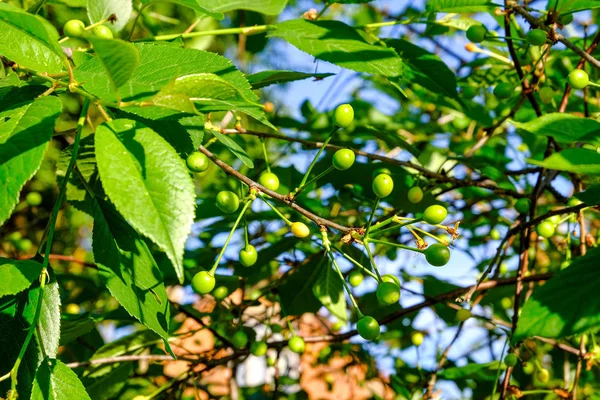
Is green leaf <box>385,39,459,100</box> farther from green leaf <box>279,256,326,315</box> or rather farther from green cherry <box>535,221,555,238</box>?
green leaf <box>279,256,326,315</box>

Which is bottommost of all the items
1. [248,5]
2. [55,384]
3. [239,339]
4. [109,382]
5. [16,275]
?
[109,382]

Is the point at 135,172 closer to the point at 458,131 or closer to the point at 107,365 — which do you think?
the point at 107,365

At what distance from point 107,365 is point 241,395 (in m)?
1.25

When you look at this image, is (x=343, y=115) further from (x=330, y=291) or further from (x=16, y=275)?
(x=330, y=291)

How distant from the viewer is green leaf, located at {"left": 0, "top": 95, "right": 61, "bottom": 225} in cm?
76

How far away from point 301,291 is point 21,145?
1.16 metres

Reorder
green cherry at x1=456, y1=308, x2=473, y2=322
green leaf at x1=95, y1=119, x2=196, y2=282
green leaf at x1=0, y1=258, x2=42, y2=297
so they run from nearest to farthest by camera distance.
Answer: green leaf at x1=95, y1=119, x2=196, y2=282
green leaf at x1=0, y1=258, x2=42, y2=297
green cherry at x1=456, y1=308, x2=473, y2=322

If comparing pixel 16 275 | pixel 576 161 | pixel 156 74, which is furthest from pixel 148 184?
pixel 576 161

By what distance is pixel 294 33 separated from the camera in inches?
52.4

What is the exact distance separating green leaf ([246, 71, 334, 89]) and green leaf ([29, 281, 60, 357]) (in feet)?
1.87

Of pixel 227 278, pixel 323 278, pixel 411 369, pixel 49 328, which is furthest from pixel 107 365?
pixel 411 369

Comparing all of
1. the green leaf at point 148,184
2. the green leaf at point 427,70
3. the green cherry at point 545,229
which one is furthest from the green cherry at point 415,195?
the green leaf at point 148,184

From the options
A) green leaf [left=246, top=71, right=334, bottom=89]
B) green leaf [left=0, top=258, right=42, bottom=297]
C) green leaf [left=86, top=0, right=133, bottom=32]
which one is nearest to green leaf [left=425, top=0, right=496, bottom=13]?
green leaf [left=246, top=71, right=334, bottom=89]

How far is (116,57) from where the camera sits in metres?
0.74
